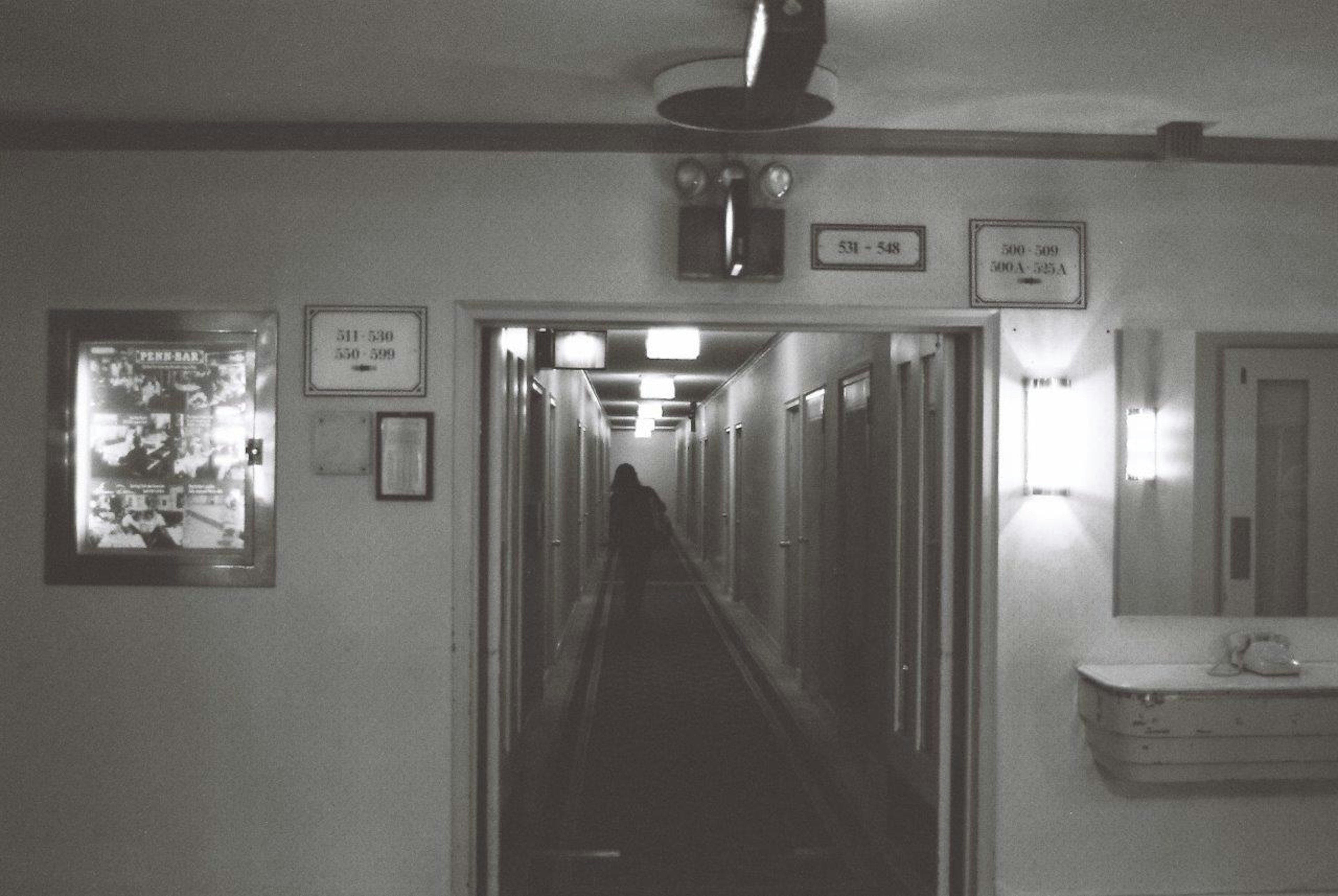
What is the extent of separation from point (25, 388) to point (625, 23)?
251cm

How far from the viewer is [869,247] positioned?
3.70 meters

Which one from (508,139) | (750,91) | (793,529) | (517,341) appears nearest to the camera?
(750,91)

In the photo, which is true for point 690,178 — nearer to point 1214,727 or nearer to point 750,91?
point 750,91

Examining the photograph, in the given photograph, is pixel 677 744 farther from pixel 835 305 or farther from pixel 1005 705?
pixel 835 305

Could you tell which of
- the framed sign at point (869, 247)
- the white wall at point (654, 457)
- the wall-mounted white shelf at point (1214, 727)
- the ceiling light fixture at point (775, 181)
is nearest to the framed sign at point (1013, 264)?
the framed sign at point (869, 247)

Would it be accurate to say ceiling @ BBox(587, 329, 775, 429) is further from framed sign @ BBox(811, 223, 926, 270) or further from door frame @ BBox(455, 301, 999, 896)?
framed sign @ BBox(811, 223, 926, 270)

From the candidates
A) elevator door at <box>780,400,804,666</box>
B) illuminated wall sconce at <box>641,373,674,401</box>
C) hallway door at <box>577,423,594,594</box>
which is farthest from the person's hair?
illuminated wall sconce at <box>641,373,674,401</box>

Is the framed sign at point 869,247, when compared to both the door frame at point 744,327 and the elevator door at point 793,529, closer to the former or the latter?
the door frame at point 744,327

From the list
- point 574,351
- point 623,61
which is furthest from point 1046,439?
point 574,351

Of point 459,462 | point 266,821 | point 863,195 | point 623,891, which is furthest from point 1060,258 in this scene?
point 266,821

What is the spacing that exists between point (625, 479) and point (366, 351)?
6814mm

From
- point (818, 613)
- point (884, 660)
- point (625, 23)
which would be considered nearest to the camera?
point (625, 23)

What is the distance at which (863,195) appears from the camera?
3.71 m

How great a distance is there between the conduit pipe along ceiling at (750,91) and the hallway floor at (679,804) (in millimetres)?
2958
